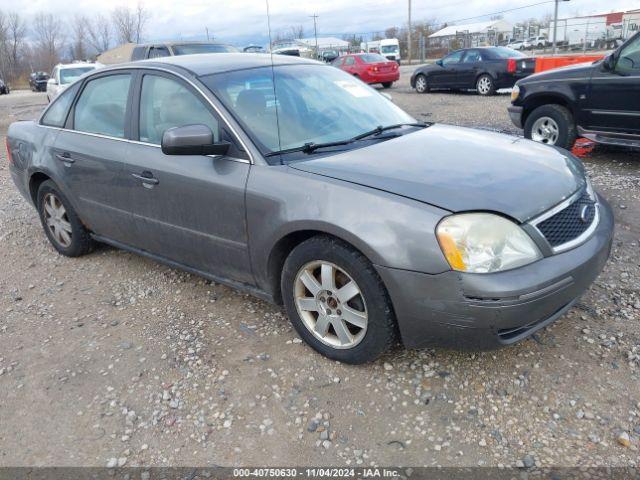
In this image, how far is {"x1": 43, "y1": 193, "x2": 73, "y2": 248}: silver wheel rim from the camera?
15.3ft

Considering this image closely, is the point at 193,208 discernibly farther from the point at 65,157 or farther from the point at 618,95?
the point at 618,95

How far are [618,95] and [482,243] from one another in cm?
515

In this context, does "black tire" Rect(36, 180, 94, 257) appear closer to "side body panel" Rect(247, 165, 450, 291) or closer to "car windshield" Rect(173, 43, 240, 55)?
"side body panel" Rect(247, 165, 450, 291)

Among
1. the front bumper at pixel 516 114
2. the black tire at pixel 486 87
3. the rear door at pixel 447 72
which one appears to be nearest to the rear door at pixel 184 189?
the front bumper at pixel 516 114

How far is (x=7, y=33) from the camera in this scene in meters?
65.3

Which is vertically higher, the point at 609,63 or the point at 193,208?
the point at 609,63

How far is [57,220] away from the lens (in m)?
4.75

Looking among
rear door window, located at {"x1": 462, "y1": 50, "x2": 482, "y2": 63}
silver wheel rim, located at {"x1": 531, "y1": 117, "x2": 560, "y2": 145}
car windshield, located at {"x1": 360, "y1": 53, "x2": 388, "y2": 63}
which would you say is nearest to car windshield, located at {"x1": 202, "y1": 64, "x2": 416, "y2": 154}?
silver wheel rim, located at {"x1": 531, "y1": 117, "x2": 560, "y2": 145}

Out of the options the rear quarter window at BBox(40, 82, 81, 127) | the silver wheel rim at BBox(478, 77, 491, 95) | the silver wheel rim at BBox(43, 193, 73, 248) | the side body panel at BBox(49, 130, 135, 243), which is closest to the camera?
the side body panel at BBox(49, 130, 135, 243)

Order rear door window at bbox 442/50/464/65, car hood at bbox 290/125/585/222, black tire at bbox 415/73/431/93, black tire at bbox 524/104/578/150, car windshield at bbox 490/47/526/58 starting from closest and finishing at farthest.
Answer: car hood at bbox 290/125/585/222 < black tire at bbox 524/104/578/150 < car windshield at bbox 490/47/526/58 < rear door window at bbox 442/50/464/65 < black tire at bbox 415/73/431/93

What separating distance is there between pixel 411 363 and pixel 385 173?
3.42 feet

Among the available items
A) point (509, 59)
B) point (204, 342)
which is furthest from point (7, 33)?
point (204, 342)

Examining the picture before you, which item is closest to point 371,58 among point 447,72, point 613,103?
point 447,72

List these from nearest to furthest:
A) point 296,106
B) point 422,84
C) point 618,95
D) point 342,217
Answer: point 342,217 → point 296,106 → point 618,95 → point 422,84
